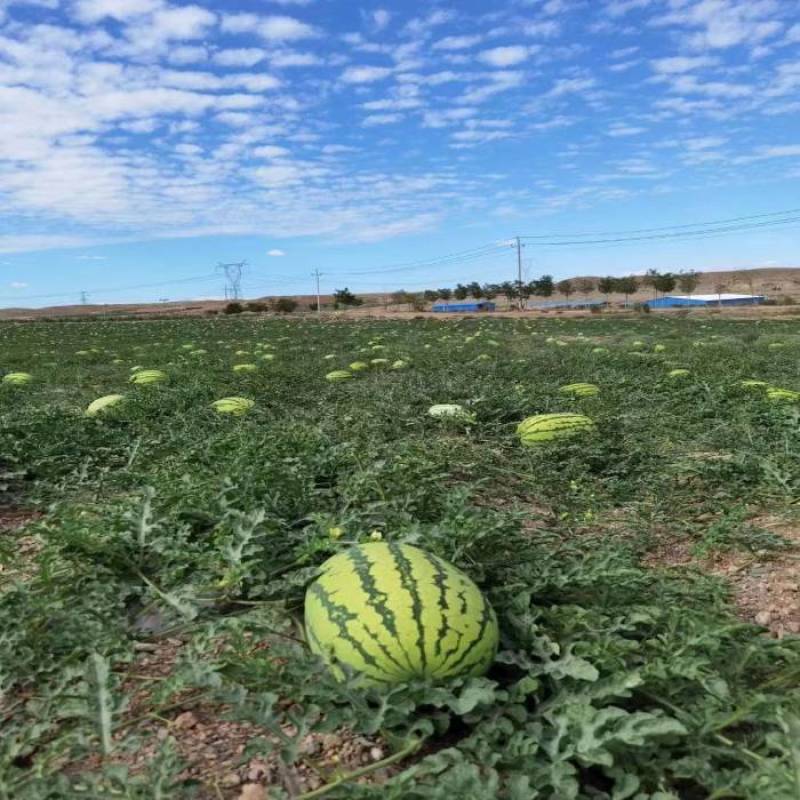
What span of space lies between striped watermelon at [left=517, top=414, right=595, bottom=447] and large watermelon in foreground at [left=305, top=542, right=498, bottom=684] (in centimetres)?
322

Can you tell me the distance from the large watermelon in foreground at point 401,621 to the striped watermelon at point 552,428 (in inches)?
127

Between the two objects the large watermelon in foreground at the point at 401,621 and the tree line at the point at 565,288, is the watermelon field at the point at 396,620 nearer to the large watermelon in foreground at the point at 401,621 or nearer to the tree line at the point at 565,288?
the large watermelon in foreground at the point at 401,621

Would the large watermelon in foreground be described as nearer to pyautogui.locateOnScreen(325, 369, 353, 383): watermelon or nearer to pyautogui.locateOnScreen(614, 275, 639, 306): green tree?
pyautogui.locateOnScreen(325, 369, 353, 383): watermelon

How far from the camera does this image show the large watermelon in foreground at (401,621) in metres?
2.19

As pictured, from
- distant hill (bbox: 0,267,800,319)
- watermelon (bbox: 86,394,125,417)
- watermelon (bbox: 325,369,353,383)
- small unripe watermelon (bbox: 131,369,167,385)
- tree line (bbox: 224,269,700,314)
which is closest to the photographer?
watermelon (bbox: 86,394,125,417)

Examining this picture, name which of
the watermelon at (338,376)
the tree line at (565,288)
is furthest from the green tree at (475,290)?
the watermelon at (338,376)

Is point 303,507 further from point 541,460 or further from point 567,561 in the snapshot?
point 541,460

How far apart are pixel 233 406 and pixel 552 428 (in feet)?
10.4

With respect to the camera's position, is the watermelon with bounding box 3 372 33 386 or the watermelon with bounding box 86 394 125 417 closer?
the watermelon with bounding box 86 394 125 417

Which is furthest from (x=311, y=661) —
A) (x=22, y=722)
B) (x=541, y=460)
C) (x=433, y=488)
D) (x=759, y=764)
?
(x=541, y=460)

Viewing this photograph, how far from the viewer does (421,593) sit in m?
2.34

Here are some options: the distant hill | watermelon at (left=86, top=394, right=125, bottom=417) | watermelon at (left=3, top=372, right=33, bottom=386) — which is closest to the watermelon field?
watermelon at (left=86, top=394, right=125, bottom=417)

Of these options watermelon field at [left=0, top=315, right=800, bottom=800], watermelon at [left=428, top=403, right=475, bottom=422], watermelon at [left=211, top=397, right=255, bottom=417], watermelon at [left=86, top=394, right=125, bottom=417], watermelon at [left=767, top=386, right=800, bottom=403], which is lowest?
watermelon field at [left=0, top=315, right=800, bottom=800]

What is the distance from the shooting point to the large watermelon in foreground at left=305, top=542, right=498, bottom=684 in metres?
2.19
